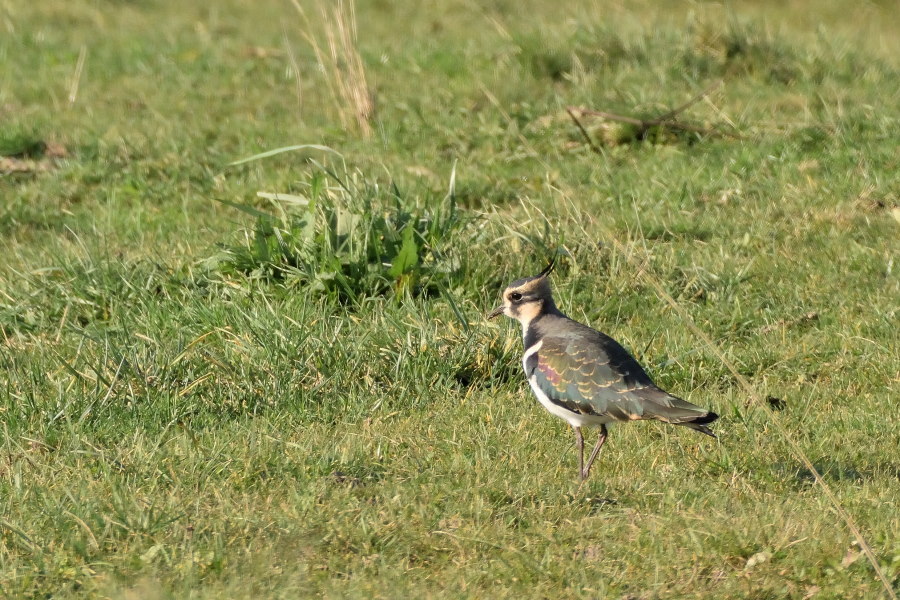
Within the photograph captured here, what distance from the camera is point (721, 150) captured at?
29.6ft

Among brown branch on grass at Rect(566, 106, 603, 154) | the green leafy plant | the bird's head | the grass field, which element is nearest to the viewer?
the grass field

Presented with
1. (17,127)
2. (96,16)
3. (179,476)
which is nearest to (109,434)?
(179,476)

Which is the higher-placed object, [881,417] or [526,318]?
[526,318]

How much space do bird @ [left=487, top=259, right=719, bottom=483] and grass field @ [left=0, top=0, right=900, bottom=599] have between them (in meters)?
0.29

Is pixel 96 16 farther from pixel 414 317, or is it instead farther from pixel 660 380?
pixel 660 380

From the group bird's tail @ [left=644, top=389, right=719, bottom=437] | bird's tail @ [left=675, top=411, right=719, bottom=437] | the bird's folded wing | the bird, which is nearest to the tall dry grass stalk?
the bird

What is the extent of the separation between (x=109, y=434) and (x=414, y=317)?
175 cm

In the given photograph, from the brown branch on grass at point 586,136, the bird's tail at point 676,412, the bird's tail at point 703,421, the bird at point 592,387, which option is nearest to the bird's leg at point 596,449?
the bird at point 592,387

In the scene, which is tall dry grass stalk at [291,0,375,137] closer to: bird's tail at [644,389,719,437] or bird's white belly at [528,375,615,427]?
bird's white belly at [528,375,615,427]

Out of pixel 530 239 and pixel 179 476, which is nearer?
pixel 179 476

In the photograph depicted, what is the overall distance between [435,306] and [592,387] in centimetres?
186

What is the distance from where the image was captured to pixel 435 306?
6824 mm

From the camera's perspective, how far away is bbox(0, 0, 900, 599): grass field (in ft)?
14.9

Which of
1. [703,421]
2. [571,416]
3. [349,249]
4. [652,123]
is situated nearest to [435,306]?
[349,249]
